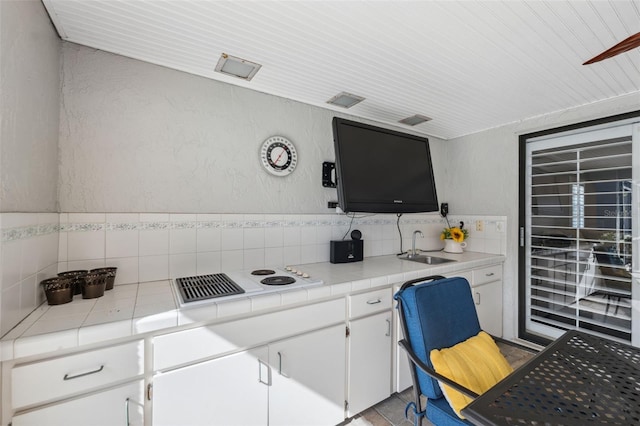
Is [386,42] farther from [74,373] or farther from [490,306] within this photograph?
[490,306]

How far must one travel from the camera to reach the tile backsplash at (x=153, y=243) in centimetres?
110

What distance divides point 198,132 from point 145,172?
1.44 ft

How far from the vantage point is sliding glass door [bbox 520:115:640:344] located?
2.22 meters

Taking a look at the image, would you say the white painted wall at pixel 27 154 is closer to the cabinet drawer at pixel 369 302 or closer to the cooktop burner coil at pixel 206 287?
the cooktop burner coil at pixel 206 287

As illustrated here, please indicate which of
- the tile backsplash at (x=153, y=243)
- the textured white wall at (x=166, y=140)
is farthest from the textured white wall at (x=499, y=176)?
the textured white wall at (x=166, y=140)

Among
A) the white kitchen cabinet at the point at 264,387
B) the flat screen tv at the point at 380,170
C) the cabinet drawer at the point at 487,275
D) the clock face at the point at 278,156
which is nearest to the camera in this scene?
the white kitchen cabinet at the point at 264,387

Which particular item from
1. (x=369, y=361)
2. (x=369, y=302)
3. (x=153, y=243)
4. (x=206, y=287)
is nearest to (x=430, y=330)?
(x=369, y=302)

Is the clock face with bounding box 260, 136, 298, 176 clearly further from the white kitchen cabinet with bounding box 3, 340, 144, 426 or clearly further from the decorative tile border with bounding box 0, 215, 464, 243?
the white kitchen cabinet with bounding box 3, 340, 144, 426

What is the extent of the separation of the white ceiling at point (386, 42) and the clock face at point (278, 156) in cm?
41

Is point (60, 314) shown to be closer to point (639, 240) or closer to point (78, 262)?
point (78, 262)

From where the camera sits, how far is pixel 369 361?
183cm

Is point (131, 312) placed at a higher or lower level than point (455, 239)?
lower

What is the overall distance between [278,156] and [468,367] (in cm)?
182

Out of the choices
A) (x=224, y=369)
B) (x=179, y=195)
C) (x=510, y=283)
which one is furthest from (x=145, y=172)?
(x=510, y=283)
